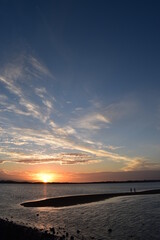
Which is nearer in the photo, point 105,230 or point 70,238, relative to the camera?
point 70,238

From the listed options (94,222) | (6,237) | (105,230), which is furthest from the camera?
(94,222)

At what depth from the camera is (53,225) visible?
31891 mm

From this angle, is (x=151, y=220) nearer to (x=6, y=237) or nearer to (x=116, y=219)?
(x=116, y=219)

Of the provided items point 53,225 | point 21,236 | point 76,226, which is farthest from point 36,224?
point 21,236

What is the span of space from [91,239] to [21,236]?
7.49 m

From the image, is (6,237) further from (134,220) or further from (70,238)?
(134,220)

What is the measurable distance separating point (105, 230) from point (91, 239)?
460 centimetres

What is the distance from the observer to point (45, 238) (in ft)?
74.2

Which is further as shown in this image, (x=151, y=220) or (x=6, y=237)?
(x=151, y=220)

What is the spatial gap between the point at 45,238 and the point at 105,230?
922 cm

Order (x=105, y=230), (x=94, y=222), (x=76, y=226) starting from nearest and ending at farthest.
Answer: (x=105, y=230) < (x=76, y=226) < (x=94, y=222)

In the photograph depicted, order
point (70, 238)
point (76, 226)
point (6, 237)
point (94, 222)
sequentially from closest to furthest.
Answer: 1. point (6, 237)
2. point (70, 238)
3. point (76, 226)
4. point (94, 222)

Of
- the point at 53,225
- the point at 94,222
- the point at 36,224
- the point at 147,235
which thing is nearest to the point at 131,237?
the point at 147,235

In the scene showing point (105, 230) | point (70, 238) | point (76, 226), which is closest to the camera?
point (70, 238)
